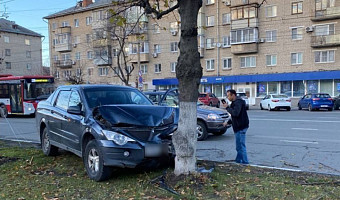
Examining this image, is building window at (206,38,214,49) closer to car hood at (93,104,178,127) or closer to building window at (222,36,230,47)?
building window at (222,36,230,47)

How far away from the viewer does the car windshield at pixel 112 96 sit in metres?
6.10

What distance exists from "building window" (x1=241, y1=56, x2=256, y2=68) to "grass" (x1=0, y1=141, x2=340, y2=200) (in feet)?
103

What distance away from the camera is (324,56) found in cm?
3161

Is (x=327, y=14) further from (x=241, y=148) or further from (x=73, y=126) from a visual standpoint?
(x=73, y=126)

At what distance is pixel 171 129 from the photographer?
544cm

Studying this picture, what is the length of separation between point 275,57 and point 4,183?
3327 centimetres

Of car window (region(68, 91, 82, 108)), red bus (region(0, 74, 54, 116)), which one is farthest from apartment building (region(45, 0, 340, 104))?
car window (region(68, 91, 82, 108))

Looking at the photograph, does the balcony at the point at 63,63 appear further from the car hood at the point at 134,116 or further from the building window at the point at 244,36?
the car hood at the point at 134,116

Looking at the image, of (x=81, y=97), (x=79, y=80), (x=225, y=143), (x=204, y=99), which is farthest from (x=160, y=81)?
(x=81, y=97)

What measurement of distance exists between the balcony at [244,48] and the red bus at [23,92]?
2281 cm

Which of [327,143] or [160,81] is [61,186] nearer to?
[327,143]

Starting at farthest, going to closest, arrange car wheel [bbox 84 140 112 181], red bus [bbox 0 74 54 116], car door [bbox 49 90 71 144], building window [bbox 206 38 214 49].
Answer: building window [bbox 206 38 214 49]
red bus [bbox 0 74 54 116]
car door [bbox 49 90 71 144]
car wheel [bbox 84 140 112 181]

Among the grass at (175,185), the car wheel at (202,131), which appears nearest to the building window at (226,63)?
the car wheel at (202,131)

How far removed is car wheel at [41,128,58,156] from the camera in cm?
728
